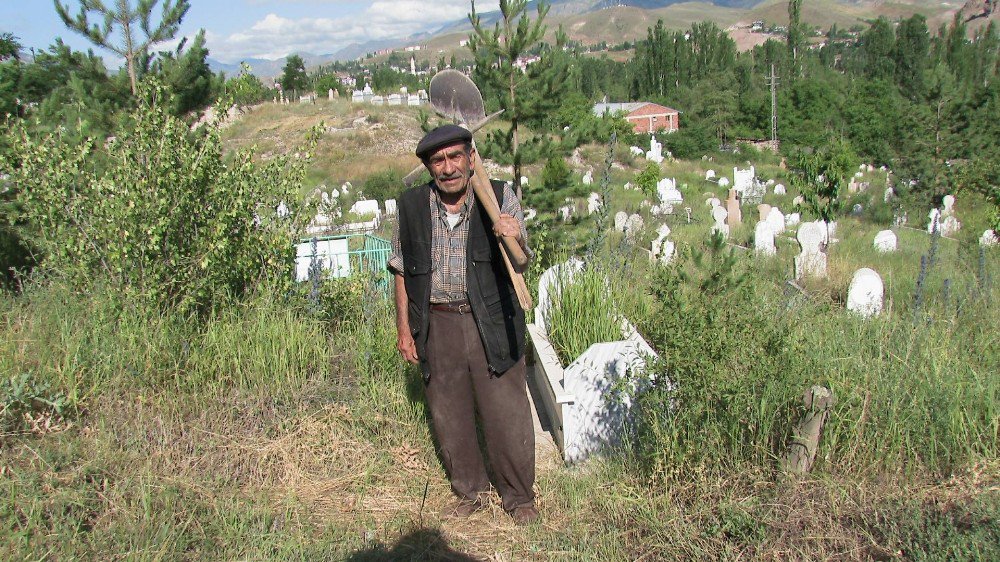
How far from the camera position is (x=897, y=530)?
7.96ft

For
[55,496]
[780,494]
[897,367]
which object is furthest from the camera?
Result: [897,367]

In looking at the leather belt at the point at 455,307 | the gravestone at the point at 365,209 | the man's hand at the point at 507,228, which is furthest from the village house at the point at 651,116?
the man's hand at the point at 507,228

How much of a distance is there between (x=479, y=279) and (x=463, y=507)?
1132 mm

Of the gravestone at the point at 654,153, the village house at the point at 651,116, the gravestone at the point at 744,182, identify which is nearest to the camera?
the gravestone at the point at 744,182

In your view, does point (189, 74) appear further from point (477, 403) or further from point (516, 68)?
point (477, 403)

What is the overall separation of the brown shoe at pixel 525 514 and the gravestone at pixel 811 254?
237 inches

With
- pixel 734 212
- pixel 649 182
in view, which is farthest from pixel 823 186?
pixel 649 182

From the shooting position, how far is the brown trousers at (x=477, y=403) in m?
3.16

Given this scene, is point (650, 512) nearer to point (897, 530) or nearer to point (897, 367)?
point (897, 530)

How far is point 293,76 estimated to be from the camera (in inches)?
2785

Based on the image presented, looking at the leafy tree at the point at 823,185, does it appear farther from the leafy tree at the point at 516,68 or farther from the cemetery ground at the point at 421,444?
the cemetery ground at the point at 421,444

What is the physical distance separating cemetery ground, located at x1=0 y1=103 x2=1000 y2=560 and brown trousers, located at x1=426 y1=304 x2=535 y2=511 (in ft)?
0.84

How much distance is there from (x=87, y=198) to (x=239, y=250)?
918 millimetres

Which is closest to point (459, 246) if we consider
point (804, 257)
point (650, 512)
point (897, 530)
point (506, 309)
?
point (506, 309)
